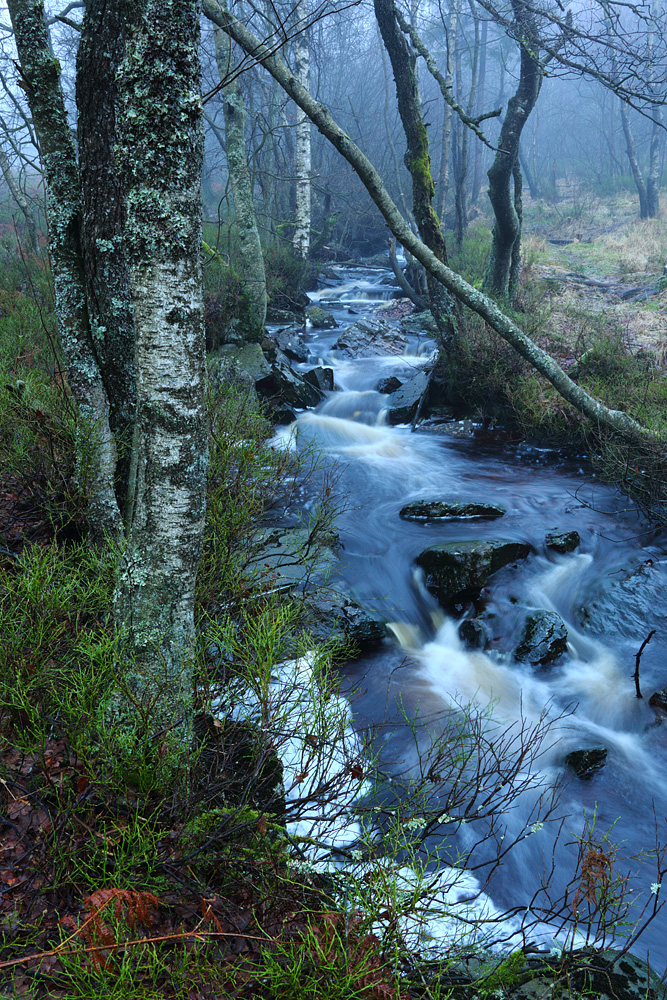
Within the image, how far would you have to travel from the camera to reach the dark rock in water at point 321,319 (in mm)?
13258

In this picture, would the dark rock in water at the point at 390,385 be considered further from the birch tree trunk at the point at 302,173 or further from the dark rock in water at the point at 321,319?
the birch tree trunk at the point at 302,173

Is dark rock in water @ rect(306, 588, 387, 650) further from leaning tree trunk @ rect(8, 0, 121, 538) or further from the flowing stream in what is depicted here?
leaning tree trunk @ rect(8, 0, 121, 538)

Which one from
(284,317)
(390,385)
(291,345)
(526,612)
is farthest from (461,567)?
(284,317)

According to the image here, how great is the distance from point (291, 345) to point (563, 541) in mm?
6778

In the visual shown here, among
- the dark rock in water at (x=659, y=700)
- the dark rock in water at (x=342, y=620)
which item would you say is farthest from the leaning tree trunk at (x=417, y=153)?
the dark rock in water at (x=659, y=700)

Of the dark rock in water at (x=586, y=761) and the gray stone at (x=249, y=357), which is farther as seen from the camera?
the gray stone at (x=249, y=357)

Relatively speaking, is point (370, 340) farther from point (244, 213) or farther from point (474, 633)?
point (474, 633)

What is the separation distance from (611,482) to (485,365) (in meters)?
2.46

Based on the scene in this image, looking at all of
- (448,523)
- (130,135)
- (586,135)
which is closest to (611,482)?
(448,523)

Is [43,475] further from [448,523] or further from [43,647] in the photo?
[448,523]

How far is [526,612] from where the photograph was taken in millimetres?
5352

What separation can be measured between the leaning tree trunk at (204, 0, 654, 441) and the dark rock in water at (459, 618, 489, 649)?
284 cm

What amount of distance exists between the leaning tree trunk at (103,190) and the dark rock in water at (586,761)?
3.85 meters

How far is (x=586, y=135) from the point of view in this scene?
34812mm
